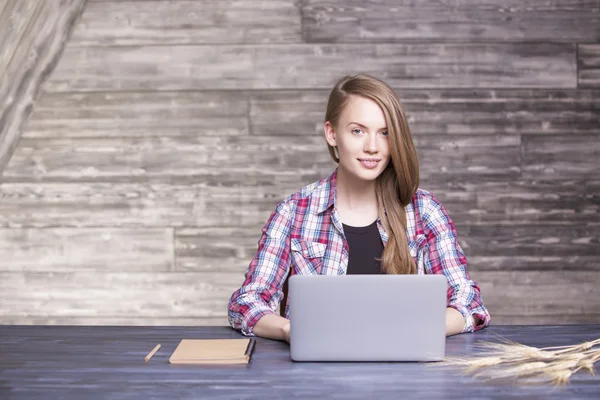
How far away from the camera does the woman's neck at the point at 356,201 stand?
2023mm

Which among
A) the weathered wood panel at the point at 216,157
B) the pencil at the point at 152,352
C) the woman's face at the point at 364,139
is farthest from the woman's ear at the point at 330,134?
the weathered wood panel at the point at 216,157

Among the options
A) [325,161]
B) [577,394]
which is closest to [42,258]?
[325,161]

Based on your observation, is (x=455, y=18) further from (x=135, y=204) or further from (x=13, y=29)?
(x=13, y=29)

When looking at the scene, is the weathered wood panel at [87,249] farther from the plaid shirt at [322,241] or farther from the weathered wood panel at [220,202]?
the plaid shirt at [322,241]

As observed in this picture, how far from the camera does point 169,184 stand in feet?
9.91

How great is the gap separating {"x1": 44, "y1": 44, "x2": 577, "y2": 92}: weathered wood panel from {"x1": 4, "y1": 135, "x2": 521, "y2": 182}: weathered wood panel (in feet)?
0.77

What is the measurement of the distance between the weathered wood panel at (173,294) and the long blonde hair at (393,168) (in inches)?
46.6

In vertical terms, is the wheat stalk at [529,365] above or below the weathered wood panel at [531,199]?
below

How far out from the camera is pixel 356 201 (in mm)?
2043

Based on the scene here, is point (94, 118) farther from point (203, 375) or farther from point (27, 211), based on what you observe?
point (203, 375)

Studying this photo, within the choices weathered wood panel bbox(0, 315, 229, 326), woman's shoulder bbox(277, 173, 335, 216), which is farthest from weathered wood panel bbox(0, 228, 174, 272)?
woman's shoulder bbox(277, 173, 335, 216)

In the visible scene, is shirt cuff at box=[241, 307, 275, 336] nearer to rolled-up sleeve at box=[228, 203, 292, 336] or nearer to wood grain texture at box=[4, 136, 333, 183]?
rolled-up sleeve at box=[228, 203, 292, 336]

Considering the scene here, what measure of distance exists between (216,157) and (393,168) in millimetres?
Result: 1214

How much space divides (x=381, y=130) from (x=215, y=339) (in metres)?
0.68
